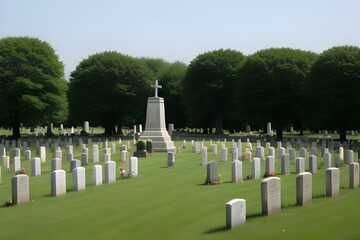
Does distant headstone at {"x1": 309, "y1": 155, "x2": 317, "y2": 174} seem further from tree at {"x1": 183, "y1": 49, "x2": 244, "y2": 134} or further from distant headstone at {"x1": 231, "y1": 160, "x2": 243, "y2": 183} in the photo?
tree at {"x1": 183, "y1": 49, "x2": 244, "y2": 134}

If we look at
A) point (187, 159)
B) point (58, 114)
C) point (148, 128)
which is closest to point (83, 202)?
point (187, 159)

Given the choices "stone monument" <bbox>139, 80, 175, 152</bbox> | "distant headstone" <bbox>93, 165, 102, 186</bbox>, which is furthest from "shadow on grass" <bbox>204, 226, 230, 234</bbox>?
"stone monument" <bbox>139, 80, 175, 152</bbox>

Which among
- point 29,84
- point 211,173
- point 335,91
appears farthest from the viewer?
point 29,84

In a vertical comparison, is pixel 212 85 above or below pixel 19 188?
above

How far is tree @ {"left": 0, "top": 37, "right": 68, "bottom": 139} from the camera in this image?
47594 millimetres

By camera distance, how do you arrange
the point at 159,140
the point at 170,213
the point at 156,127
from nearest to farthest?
the point at 170,213 < the point at 159,140 < the point at 156,127

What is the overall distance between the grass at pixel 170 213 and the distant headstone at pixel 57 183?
23 centimetres

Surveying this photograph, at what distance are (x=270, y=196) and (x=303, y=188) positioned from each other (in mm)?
1275

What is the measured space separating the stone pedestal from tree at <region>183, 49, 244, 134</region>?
1055 inches

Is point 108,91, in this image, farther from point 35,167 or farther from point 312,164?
point 312,164

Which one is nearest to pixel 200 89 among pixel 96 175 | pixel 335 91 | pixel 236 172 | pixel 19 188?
pixel 335 91

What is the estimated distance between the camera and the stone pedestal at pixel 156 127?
1281 inches

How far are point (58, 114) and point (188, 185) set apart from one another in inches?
1489

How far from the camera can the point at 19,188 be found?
543 inches
